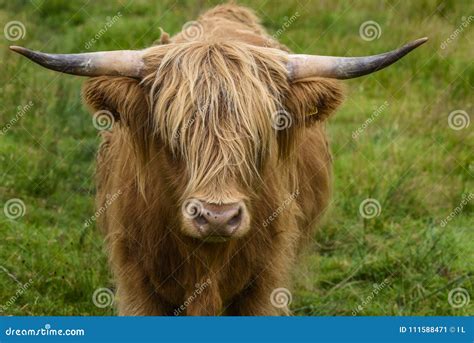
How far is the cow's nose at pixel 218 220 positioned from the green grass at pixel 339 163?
5.12ft

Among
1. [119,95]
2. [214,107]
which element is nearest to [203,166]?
[214,107]

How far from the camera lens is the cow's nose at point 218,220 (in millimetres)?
4863

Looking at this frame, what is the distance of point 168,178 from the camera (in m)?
5.41

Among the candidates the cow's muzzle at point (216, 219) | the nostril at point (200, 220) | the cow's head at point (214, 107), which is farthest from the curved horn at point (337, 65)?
the nostril at point (200, 220)

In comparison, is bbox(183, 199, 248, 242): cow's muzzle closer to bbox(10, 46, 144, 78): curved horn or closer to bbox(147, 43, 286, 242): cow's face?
bbox(147, 43, 286, 242): cow's face

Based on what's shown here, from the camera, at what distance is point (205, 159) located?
5129 millimetres

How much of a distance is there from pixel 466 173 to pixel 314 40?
8.27ft

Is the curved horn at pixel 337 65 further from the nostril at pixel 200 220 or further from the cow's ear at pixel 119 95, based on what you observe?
the nostril at pixel 200 220

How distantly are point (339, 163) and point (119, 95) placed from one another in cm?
339

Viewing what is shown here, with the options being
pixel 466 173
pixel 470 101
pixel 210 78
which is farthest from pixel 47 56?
pixel 470 101

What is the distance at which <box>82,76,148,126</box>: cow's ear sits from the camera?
214 inches

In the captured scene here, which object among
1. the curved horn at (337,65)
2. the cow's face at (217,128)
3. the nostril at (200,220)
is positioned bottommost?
the nostril at (200,220)

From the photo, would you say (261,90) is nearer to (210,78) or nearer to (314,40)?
(210,78)

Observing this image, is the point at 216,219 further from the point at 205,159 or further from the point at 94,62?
the point at 94,62
